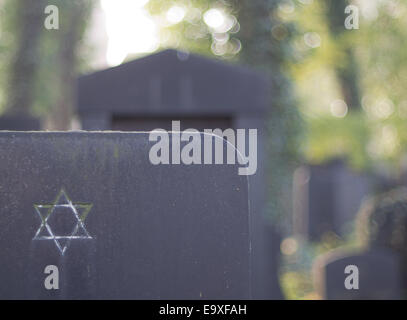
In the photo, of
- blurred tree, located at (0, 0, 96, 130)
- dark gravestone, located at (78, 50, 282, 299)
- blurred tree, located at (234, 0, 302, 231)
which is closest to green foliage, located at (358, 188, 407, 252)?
blurred tree, located at (234, 0, 302, 231)

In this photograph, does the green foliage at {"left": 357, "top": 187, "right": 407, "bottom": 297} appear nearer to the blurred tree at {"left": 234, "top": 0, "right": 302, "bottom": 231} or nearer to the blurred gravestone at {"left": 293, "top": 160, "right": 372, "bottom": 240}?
the blurred tree at {"left": 234, "top": 0, "right": 302, "bottom": 231}

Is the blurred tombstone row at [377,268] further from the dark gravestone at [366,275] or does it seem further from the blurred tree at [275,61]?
the blurred tree at [275,61]

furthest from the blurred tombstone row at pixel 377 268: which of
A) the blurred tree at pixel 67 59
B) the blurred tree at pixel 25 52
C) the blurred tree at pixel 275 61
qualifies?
the blurred tree at pixel 67 59

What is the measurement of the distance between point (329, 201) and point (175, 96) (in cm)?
696

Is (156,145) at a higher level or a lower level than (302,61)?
lower

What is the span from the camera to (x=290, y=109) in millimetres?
7039

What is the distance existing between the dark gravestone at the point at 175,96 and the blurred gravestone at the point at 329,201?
6.11 metres

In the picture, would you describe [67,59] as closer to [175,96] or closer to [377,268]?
[175,96]

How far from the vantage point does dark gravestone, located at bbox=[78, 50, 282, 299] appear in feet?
16.4

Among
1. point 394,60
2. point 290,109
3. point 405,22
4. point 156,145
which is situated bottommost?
point 156,145

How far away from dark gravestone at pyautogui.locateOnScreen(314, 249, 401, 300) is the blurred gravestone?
16.6 feet

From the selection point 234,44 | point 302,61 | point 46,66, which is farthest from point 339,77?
point 46,66
